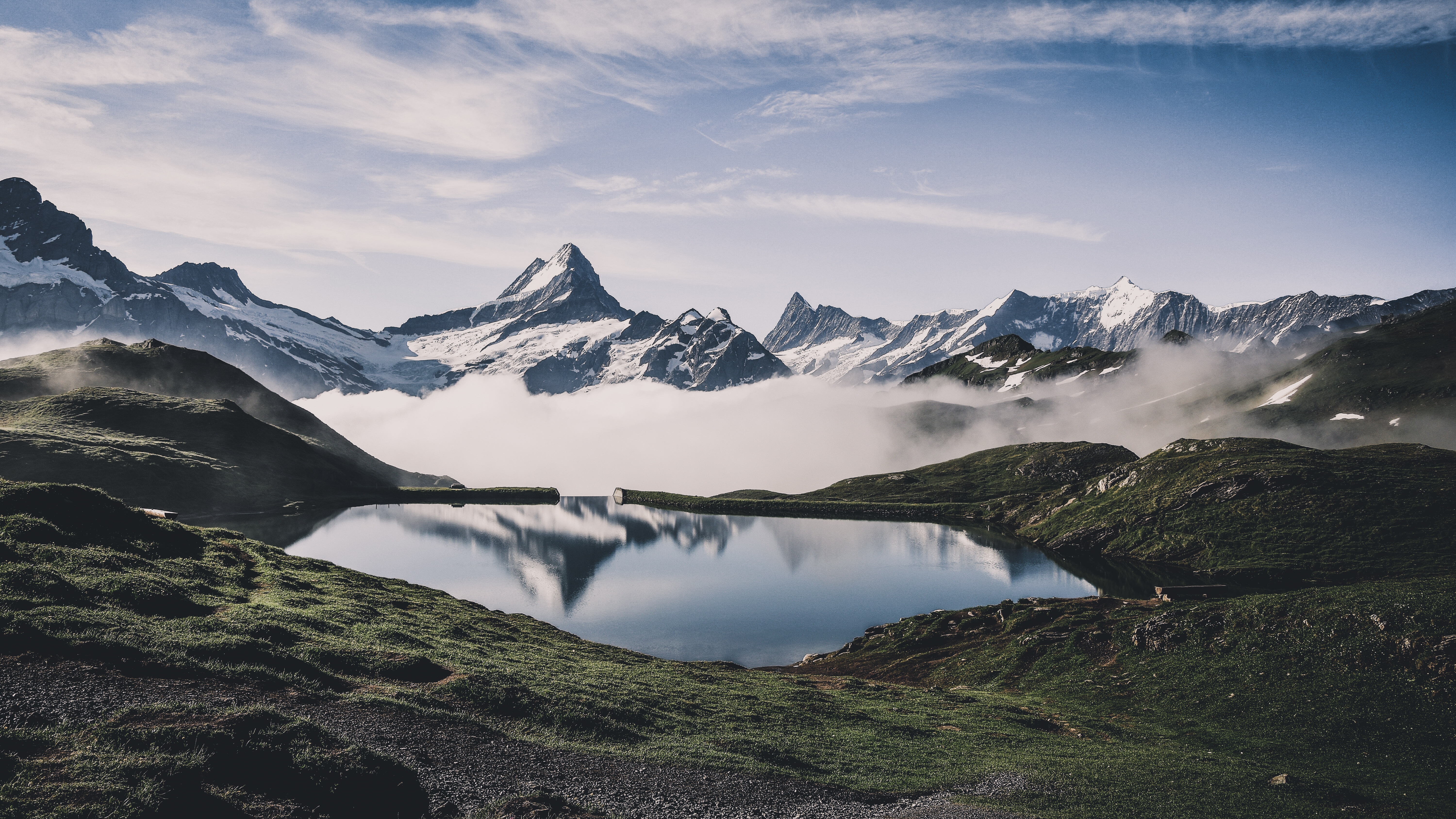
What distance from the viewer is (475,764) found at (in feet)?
80.0

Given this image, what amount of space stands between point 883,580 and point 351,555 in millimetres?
104300

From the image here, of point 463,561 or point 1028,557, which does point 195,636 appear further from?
point 1028,557

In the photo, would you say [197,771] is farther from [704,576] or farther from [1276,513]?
[1276,513]

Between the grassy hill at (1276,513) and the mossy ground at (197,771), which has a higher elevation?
the grassy hill at (1276,513)

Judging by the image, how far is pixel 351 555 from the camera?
136125mm

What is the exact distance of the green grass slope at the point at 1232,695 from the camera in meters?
28.9

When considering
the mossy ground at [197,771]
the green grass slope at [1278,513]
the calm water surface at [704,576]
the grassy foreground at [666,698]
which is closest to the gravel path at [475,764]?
the grassy foreground at [666,698]

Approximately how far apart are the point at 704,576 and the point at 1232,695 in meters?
91.1

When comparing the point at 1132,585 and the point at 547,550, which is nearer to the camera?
the point at 1132,585

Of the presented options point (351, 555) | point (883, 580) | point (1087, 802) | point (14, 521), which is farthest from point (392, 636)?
point (351, 555)

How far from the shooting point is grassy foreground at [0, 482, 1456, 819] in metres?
21.0

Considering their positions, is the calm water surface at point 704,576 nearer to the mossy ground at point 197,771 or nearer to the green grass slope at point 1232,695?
the green grass slope at point 1232,695

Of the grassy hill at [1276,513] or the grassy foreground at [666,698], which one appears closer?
the grassy foreground at [666,698]

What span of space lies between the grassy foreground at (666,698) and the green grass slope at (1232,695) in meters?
0.21
